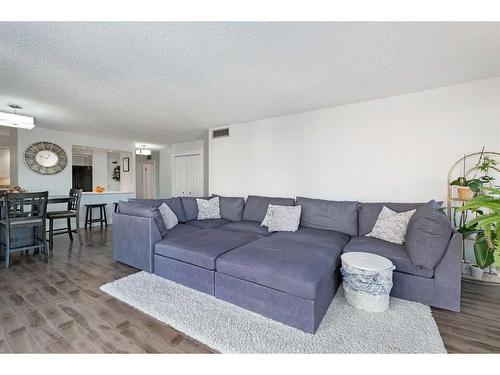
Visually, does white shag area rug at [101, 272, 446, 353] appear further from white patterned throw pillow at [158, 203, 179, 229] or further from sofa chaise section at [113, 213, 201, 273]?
white patterned throw pillow at [158, 203, 179, 229]

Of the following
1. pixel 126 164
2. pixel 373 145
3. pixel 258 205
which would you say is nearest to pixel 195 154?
pixel 126 164

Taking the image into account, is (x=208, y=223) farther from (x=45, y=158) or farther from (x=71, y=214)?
(x=45, y=158)

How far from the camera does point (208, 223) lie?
11.4 feet

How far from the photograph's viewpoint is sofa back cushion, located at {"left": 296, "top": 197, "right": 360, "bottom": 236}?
112 inches

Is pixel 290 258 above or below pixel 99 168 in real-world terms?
below

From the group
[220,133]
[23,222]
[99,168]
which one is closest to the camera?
[23,222]

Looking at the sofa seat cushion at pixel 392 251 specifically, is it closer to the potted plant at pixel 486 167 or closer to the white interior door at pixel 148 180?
the potted plant at pixel 486 167

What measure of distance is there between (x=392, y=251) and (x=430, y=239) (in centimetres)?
35

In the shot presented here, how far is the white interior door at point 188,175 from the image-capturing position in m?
5.93

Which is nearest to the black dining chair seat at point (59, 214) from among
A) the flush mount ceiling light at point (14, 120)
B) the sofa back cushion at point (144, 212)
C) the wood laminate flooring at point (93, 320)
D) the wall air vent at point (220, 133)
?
the wood laminate flooring at point (93, 320)

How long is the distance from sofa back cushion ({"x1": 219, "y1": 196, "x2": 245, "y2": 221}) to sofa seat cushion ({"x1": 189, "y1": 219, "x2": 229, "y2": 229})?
0.47 ft

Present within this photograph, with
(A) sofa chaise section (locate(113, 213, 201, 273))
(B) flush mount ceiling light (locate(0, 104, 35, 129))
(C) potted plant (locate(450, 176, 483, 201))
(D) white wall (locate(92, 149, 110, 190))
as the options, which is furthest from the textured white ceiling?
(D) white wall (locate(92, 149, 110, 190))

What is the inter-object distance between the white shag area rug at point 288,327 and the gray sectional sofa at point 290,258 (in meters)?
0.09
